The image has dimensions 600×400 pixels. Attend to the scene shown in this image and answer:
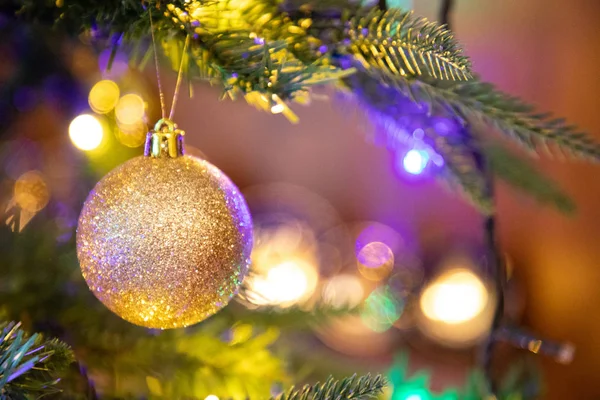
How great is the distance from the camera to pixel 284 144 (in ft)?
4.39

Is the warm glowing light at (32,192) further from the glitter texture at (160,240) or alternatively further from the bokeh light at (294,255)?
the bokeh light at (294,255)

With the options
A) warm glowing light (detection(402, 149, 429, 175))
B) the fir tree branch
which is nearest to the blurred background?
warm glowing light (detection(402, 149, 429, 175))

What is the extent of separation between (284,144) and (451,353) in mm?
659

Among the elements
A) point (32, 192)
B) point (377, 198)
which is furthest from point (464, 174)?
point (377, 198)

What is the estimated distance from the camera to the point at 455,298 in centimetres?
111

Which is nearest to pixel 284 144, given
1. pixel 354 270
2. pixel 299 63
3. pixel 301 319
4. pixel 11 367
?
pixel 354 270

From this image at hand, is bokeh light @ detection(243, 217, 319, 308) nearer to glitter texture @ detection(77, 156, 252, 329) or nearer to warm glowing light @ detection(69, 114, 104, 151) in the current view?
warm glowing light @ detection(69, 114, 104, 151)

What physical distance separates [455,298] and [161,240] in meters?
0.97

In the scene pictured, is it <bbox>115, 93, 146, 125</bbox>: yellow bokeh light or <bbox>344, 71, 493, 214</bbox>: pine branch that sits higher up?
<bbox>344, 71, 493, 214</bbox>: pine branch

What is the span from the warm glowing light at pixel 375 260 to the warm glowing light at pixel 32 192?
0.82 metres

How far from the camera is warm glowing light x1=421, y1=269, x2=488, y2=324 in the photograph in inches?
43.2

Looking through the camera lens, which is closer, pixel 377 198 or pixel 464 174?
pixel 464 174

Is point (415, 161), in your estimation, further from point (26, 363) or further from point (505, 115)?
point (26, 363)

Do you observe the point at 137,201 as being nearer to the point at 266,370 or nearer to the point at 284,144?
the point at 266,370
